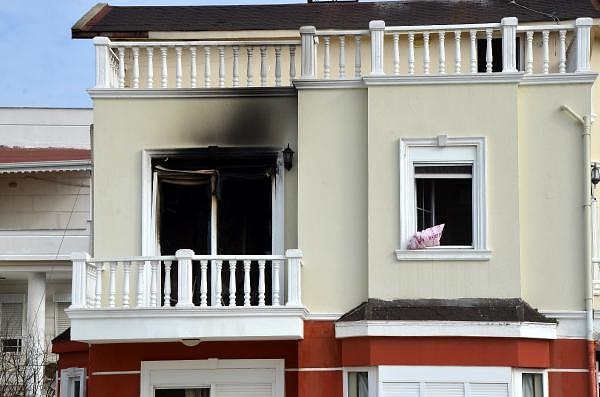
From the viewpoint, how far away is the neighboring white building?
31.8 m

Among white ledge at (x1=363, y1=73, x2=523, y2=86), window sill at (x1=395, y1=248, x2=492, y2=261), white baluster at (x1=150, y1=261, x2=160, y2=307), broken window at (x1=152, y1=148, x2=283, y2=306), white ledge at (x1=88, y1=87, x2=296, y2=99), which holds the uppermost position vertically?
white ledge at (x1=363, y1=73, x2=523, y2=86)

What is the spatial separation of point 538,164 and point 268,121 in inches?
164

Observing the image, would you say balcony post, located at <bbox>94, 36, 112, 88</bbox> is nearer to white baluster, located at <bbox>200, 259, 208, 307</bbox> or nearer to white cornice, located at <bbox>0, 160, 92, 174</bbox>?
white baluster, located at <bbox>200, 259, 208, 307</bbox>

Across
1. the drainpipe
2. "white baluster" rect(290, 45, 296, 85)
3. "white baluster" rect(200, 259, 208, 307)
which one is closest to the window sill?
the drainpipe

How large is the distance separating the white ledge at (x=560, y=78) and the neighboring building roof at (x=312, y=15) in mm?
3737

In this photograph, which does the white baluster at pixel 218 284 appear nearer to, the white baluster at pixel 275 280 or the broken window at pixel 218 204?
the white baluster at pixel 275 280

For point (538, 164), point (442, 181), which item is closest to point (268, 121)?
point (442, 181)

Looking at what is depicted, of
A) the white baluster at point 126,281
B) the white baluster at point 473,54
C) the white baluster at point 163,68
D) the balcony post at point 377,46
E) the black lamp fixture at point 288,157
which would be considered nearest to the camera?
the white baluster at point 126,281

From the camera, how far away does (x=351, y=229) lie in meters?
19.7

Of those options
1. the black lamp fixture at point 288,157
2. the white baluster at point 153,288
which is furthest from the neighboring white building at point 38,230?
the white baluster at point 153,288

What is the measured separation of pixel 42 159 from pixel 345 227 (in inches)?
724

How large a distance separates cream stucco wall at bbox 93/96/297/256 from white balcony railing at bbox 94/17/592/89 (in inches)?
12.7

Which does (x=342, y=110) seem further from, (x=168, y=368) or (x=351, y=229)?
(x=168, y=368)

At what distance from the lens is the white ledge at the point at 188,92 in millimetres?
20344
